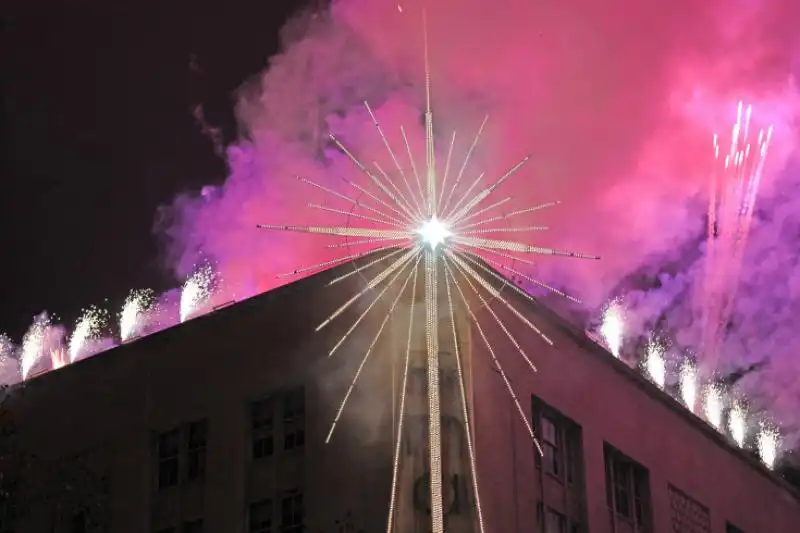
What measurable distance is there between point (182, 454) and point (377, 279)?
315 inches

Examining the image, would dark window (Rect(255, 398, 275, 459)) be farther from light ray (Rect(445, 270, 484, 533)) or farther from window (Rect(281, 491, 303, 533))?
light ray (Rect(445, 270, 484, 533))

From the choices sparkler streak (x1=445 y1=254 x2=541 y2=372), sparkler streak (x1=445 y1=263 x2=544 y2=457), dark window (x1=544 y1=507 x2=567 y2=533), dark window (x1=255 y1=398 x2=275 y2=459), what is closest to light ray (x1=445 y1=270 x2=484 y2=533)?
sparkler streak (x1=445 y1=263 x2=544 y2=457)

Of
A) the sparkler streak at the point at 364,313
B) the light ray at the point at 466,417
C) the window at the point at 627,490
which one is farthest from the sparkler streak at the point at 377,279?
the window at the point at 627,490

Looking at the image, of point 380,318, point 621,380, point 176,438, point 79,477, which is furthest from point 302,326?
point 621,380

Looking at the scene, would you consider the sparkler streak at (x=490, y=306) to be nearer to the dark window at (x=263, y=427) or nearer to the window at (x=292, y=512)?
the dark window at (x=263, y=427)

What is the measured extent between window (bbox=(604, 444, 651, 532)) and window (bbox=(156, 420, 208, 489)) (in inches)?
503

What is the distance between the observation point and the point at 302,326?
1586 inches

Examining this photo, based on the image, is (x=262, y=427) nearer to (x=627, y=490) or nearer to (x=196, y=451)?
(x=196, y=451)

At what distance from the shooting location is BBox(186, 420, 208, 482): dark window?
41.2 m

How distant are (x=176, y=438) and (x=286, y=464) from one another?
4.56 meters

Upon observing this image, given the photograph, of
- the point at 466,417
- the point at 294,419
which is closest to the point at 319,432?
the point at 294,419

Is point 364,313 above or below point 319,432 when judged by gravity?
above

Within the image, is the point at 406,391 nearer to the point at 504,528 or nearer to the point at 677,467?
the point at 504,528

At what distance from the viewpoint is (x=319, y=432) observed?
38.8 metres
